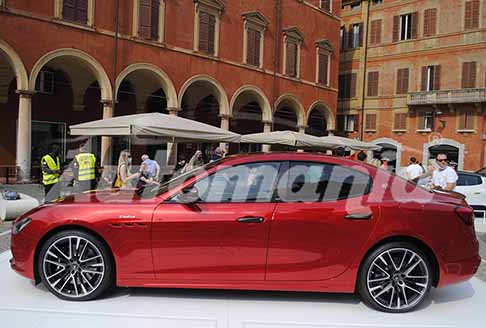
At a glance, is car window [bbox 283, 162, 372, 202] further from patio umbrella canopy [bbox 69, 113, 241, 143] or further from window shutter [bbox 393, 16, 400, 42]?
window shutter [bbox 393, 16, 400, 42]

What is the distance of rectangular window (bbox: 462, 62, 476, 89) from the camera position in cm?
2750

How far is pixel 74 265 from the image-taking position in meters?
3.88

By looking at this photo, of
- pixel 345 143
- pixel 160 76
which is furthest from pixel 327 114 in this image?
pixel 160 76

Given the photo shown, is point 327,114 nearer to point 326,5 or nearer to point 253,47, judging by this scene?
point 326,5

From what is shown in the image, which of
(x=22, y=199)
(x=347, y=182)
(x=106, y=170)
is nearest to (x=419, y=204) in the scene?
(x=347, y=182)

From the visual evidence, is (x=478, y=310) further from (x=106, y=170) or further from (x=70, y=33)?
(x=70, y=33)

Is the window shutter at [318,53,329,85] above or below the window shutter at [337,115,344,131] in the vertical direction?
above

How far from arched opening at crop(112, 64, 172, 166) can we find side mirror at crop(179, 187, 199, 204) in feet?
53.8

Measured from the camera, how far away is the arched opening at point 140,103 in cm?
2033

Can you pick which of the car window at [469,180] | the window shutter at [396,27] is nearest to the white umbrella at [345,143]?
the car window at [469,180]

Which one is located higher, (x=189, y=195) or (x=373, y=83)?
(x=373, y=83)

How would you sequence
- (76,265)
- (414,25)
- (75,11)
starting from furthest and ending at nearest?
1. (414,25)
2. (75,11)
3. (76,265)

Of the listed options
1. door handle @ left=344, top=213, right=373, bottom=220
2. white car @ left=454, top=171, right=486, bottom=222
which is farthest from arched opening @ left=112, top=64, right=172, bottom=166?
door handle @ left=344, top=213, right=373, bottom=220

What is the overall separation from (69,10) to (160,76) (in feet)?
15.6
